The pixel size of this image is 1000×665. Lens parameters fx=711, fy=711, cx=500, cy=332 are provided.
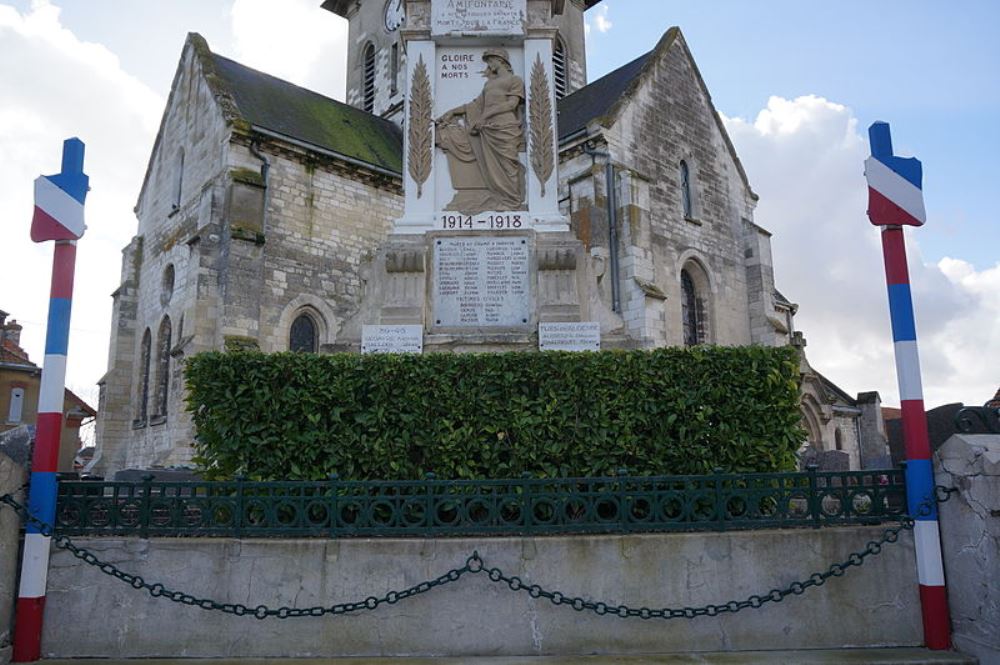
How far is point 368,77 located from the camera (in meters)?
A: 32.7

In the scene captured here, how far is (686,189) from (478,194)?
15.7m

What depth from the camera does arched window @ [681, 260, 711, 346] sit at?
22.0 meters

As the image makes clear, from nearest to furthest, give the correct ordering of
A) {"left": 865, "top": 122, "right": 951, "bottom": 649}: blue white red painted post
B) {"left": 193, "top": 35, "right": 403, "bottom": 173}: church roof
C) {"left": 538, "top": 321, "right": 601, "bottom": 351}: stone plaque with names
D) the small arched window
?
{"left": 865, "top": 122, "right": 951, "bottom": 649}: blue white red painted post < {"left": 538, "top": 321, "right": 601, "bottom": 351}: stone plaque with names < {"left": 193, "top": 35, "right": 403, "bottom": 173}: church roof < the small arched window

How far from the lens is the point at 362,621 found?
4535 millimetres

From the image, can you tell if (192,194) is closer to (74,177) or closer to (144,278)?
(144,278)

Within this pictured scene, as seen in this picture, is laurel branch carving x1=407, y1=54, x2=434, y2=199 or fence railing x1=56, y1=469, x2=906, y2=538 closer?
fence railing x1=56, y1=469, x2=906, y2=538

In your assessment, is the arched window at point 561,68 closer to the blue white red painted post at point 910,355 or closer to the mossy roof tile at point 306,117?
the mossy roof tile at point 306,117

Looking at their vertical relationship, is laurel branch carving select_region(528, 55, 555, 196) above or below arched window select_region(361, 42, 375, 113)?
below

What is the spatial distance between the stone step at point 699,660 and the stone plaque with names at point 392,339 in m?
3.80

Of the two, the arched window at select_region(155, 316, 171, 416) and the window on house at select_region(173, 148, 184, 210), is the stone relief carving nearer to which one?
the arched window at select_region(155, 316, 171, 416)

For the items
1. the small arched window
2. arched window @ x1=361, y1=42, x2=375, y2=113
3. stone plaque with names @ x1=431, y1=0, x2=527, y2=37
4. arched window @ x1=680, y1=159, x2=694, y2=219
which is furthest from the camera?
arched window @ x1=361, y1=42, x2=375, y2=113

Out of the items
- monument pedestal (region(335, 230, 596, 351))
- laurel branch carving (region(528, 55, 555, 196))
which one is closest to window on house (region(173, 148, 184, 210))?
monument pedestal (region(335, 230, 596, 351))

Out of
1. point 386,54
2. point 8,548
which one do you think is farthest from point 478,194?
point 386,54

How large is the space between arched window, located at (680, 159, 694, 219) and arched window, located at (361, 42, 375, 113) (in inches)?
620
